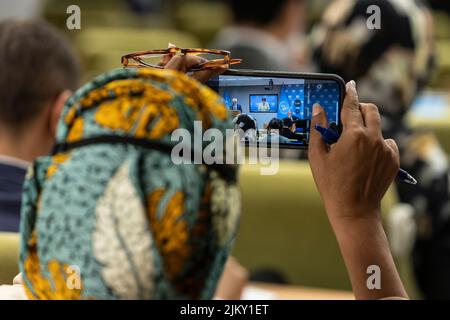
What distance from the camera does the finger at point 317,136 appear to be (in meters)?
0.70

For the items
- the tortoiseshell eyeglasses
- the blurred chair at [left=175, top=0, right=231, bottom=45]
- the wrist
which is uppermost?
the blurred chair at [left=175, top=0, right=231, bottom=45]

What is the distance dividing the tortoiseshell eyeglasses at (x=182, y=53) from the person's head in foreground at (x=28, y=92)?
73cm

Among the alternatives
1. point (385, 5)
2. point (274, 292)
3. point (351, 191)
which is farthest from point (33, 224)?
point (274, 292)

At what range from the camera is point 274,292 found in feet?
5.64

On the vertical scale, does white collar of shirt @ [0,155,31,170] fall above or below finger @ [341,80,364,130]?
below

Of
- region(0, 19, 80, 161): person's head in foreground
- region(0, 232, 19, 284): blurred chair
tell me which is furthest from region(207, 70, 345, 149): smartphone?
region(0, 19, 80, 161): person's head in foreground

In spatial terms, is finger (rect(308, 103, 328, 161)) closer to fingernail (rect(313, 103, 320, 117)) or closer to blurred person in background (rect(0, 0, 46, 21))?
fingernail (rect(313, 103, 320, 117))

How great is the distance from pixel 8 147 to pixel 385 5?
68 centimetres

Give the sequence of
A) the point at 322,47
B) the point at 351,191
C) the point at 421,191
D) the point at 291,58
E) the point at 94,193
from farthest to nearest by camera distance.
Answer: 1. the point at 291,58
2. the point at 421,191
3. the point at 322,47
4. the point at 351,191
5. the point at 94,193

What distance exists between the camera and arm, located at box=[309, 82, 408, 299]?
27.5 inches

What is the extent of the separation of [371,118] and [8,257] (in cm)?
58

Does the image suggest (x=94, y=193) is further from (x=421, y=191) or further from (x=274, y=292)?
(x=421, y=191)

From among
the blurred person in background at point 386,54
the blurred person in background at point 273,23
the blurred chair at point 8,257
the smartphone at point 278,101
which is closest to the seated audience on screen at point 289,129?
the smartphone at point 278,101

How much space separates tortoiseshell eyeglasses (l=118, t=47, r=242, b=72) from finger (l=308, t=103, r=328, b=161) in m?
0.08
